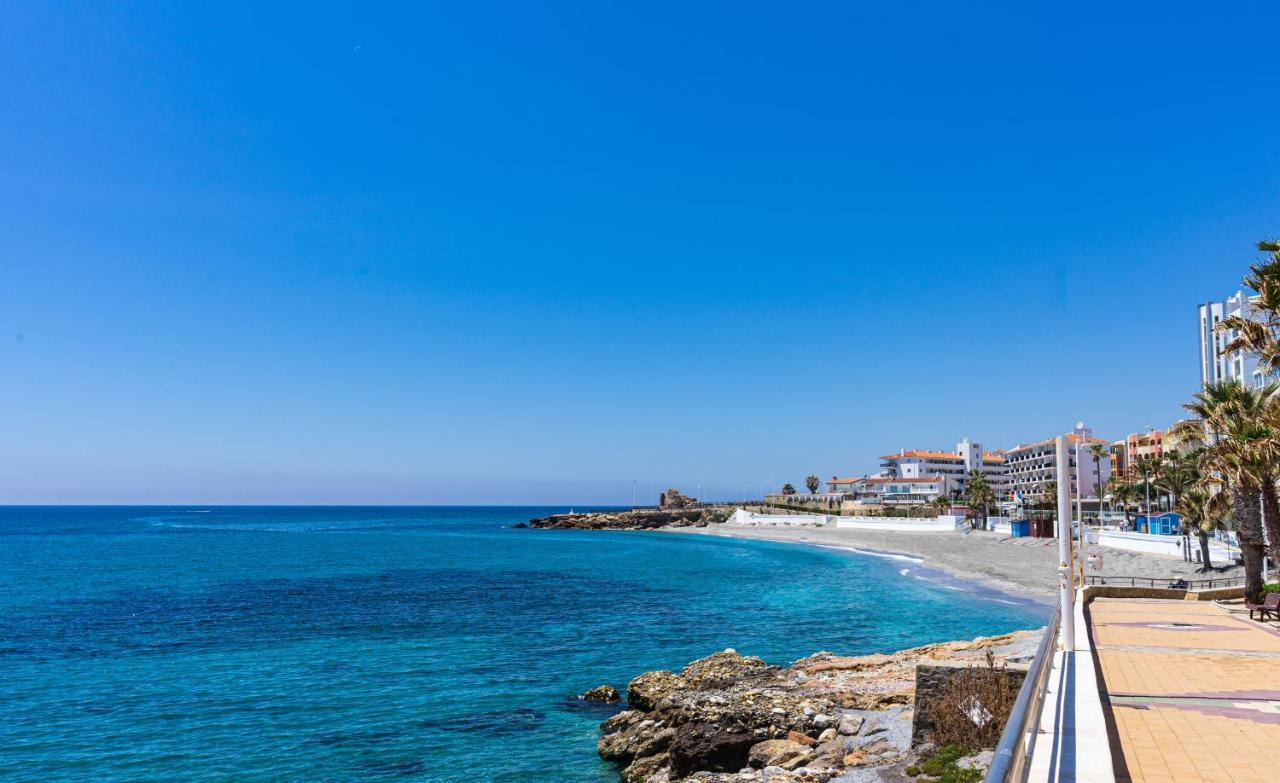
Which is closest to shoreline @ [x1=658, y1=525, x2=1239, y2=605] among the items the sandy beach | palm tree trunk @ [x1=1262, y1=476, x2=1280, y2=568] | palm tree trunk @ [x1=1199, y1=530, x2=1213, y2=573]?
the sandy beach

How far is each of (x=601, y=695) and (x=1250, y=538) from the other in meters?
20.4

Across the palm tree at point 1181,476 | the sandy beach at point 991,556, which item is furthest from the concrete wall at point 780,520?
the palm tree at point 1181,476

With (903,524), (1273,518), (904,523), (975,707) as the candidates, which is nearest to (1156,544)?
(1273,518)

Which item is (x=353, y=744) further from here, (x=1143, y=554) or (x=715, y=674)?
(x=1143, y=554)

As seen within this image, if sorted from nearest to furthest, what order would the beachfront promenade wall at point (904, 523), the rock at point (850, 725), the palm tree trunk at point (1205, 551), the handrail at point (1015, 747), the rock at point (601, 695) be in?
1. the handrail at point (1015, 747)
2. the rock at point (850, 725)
3. the rock at point (601, 695)
4. the palm tree trunk at point (1205, 551)
5. the beachfront promenade wall at point (904, 523)

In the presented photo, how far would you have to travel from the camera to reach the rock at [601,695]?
2308cm

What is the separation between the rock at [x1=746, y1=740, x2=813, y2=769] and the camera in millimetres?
14820

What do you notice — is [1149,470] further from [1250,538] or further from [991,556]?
[1250,538]

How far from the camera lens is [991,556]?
69.8m

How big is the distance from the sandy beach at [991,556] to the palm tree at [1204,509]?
1.67 m

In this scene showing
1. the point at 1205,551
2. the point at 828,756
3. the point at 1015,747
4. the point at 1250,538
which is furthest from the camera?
the point at 1205,551

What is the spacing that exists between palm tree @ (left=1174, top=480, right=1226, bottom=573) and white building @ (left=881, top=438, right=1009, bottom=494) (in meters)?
132

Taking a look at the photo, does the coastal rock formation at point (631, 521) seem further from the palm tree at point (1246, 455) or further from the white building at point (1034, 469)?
the palm tree at point (1246, 455)

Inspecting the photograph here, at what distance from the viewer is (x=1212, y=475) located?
2731 centimetres
